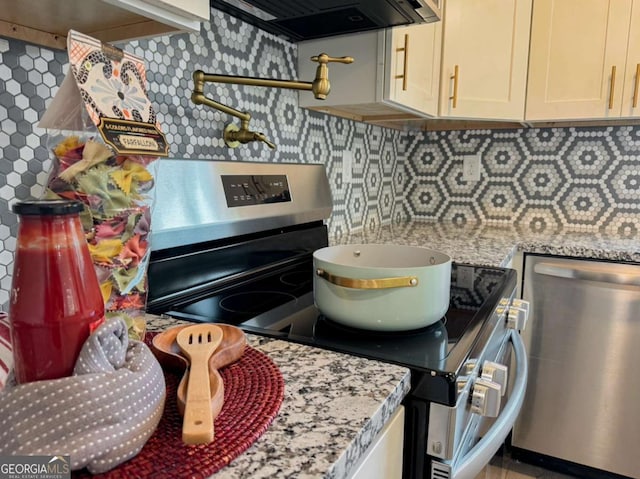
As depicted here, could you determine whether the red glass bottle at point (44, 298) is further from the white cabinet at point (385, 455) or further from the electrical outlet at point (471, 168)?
the electrical outlet at point (471, 168)

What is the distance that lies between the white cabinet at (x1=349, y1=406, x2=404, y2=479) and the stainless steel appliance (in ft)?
0.08

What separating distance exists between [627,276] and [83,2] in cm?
160

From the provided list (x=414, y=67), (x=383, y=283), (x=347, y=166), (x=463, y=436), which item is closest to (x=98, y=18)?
(x=383, y=283)

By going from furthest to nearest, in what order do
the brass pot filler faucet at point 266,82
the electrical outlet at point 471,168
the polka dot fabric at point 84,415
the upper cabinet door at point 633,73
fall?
1. the electrical outlet at point 471,168
2. the upper cabinet door at point 633,73
3. the brass pot filler faucet at point 266,82
4. the polka dot fabric at point 84,415

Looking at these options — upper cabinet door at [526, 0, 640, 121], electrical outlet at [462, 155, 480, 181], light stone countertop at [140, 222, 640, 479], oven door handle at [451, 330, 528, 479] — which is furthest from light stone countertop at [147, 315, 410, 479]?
electrical outlet at [462, 155, 480, 181]

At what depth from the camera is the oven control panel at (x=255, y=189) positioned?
1008 mm

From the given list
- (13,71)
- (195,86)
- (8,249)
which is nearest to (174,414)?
(8,249)

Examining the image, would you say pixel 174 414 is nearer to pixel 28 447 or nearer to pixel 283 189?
pixel 28 447

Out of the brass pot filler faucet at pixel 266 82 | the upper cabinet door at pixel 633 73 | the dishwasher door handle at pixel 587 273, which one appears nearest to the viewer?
the brass pot filler faucet at pixel 266 82

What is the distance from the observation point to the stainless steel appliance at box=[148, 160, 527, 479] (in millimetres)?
606

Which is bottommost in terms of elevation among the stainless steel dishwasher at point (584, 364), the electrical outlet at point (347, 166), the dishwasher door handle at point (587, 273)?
the stainless steel dishwasher at point (584, 364)

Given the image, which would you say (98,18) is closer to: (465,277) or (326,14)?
(326,14)

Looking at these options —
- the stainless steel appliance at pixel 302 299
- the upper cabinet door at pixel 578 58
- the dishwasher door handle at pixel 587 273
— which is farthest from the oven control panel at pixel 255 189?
the upper cabinet door at pixel 578 58

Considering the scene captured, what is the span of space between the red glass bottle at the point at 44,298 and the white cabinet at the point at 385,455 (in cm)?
30
